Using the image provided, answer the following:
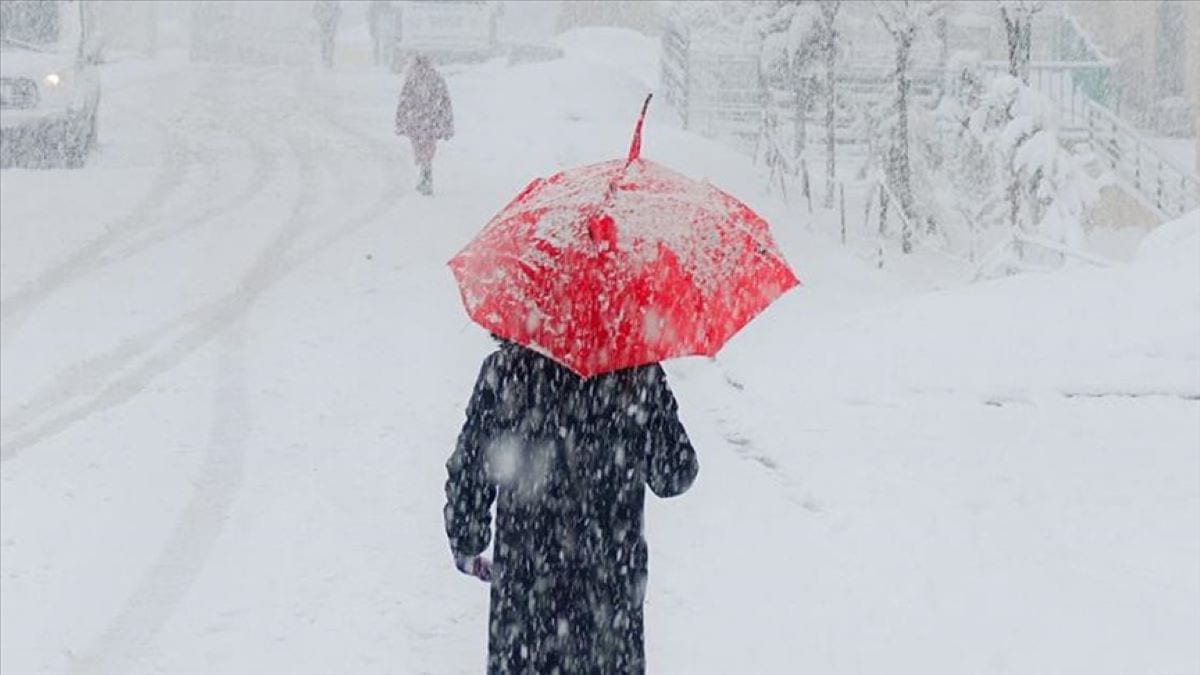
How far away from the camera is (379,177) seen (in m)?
19.5

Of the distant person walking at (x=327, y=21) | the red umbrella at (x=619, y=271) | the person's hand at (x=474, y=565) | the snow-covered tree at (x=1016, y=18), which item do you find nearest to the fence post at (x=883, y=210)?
the snow-covered tree at (x=1016, y=18)

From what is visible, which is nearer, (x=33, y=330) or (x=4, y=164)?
(x=33, y=330)

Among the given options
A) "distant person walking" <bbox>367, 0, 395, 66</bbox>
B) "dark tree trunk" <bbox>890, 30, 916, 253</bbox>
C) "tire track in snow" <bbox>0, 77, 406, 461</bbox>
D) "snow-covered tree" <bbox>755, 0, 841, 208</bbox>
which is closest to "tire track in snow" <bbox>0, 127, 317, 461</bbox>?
"tire track in snow" <bbox>0, 77, 406, 461</bbox>

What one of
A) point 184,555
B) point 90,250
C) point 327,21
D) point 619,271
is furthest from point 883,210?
point 327,21

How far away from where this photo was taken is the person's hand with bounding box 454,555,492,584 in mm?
3609

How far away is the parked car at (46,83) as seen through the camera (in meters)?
19.7

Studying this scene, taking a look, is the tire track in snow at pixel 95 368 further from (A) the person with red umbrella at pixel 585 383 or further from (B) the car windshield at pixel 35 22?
(B) the car windshield at pixel 35 22

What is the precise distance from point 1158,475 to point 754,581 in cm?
198

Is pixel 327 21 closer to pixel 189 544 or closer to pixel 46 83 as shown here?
pixel 46 83

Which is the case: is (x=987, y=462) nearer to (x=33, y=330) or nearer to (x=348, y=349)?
(x=348, y=349)

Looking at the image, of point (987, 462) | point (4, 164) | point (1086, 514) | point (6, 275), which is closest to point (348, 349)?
point (6, 275)

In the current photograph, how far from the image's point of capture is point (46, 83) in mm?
19797

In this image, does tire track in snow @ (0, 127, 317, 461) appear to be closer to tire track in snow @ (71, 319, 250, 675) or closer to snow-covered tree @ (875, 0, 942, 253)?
tire track in snow @ (71, 319, 250, 675)

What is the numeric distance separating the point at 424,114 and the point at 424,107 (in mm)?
146
